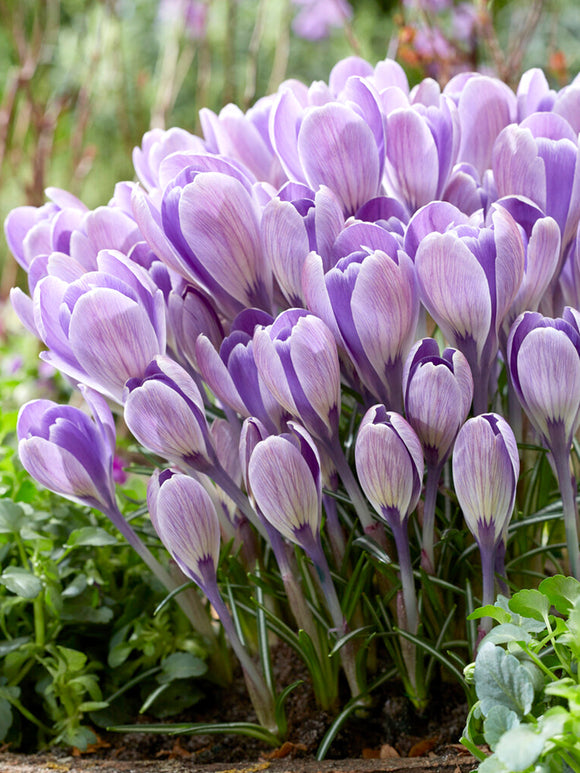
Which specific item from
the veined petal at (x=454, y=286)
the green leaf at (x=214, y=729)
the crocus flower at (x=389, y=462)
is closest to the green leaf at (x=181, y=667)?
the green leaf at (x=214, y=729)

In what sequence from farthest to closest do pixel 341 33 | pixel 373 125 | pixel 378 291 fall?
pixel 341 33 → pixel 373 125 → pixel 378 291

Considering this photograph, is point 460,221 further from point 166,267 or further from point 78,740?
point 78,740

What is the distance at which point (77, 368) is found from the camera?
1.83 feet

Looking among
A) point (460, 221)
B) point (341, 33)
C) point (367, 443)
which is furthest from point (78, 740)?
point (341, 33)

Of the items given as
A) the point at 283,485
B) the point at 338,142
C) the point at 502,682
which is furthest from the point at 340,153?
the point at 502,682

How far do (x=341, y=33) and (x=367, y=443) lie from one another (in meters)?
4.87

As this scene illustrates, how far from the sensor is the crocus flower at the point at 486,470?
19.0 inches

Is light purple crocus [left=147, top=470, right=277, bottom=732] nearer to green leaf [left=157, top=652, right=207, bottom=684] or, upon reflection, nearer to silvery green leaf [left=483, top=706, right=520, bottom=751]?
green leaf [left=157, top=652, right=207, bottom=684]

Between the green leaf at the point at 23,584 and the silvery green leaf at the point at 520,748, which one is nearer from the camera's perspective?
the silvery green leaf at the point at 520,748

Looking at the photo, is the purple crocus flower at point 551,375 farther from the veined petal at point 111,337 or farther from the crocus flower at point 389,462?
the veined petal at point 111,337

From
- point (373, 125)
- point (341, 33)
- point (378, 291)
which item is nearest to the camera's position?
point (378, 291)

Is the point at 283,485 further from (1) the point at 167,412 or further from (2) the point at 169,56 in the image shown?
(2) the point at 169,56

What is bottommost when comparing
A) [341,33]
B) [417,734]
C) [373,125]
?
[417,734]

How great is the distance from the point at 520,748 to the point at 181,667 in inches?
15.3
